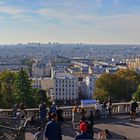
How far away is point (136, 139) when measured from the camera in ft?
48.4

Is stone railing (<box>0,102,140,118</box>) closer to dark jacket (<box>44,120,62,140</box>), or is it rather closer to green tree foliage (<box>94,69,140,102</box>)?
dark jacket (<box>44,120,62,140</box>)

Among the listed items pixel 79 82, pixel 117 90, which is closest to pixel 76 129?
pixel 117 90

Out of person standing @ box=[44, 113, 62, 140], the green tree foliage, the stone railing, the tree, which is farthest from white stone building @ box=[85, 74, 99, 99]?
person standing @ box=[44, 113, 62, 140]

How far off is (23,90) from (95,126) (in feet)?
128

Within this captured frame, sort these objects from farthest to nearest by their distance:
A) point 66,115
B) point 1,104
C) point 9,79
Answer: point 9,79
point 1,104
point 66,115

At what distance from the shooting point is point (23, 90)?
5550 cm

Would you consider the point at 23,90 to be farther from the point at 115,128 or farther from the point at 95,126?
the point at 115,128

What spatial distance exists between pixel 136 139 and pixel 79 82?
128 meters

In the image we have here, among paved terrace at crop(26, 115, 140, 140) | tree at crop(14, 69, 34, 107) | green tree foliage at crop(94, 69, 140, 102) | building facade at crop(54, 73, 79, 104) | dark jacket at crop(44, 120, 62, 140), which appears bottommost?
building facade at crop(54, 73, 79, 104)

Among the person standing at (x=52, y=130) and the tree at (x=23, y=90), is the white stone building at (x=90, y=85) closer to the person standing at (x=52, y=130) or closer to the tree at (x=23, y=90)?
the tree at (x=23, y=90)

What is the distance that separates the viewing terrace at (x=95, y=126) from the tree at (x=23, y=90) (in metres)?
31.0

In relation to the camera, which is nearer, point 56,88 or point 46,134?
point 46,134

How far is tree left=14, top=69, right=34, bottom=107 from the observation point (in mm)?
51594

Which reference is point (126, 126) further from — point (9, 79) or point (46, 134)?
point (9, 79)
